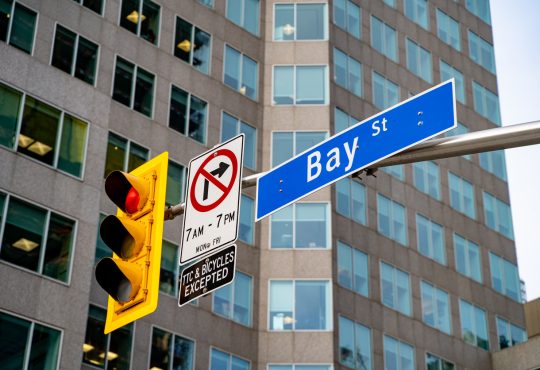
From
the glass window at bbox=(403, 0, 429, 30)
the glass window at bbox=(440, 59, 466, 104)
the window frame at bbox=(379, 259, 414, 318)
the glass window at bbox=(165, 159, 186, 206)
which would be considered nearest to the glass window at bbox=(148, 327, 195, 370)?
the glass window at bbox=(165, 159, 186, 206)

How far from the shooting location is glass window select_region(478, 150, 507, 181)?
47156 millimetres

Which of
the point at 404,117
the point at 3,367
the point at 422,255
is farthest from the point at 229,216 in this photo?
the point at 422,255

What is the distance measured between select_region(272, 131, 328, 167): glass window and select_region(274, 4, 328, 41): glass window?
4.53 metres

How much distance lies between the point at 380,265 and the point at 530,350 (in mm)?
8183

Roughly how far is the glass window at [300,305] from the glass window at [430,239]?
7.68 metres

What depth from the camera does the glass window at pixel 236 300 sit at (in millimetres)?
33281

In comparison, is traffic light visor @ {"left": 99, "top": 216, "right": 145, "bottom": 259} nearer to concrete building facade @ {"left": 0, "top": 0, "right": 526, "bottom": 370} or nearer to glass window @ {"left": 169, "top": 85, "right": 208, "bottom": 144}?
concrete building facade @ {"left": 0, "top": 0, "right": 526, "bottom": 370}

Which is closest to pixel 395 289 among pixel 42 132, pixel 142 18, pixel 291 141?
pixel 291 141

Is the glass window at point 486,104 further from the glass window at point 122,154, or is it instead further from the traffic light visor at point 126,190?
the traffic light visor at point 126,190

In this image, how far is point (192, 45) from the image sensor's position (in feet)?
120

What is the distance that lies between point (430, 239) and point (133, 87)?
1557 cm

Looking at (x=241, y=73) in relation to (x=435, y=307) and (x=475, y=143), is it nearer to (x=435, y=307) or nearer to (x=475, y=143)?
(x=435, y=307)

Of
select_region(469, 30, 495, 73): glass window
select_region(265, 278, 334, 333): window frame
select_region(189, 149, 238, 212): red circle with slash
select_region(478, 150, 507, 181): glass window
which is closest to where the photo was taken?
select_region(189, 149, 238, 212): red circle with slash

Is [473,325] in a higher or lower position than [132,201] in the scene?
higher
